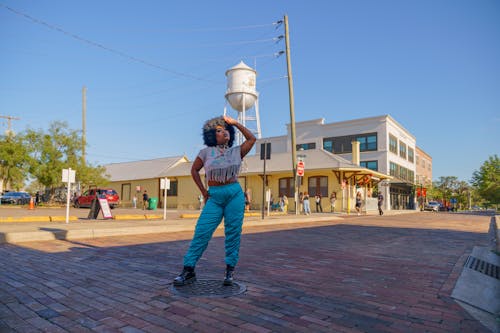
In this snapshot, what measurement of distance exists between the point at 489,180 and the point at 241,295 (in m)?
53.8

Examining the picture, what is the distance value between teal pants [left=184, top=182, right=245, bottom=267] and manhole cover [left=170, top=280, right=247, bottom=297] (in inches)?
8.8

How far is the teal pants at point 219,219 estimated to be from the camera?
3568 millimetres

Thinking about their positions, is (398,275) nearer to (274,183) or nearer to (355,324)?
(355,324)

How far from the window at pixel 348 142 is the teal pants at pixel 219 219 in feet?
135

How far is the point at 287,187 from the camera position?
98.3ft

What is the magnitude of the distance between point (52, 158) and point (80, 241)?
84.5ft

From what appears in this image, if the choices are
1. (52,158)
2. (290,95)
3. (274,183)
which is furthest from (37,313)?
(52,158)

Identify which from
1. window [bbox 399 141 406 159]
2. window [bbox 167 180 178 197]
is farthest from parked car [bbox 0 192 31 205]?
window [bbox 399 141 406 159]

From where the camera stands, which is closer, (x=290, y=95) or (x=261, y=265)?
(x=261, y=265)

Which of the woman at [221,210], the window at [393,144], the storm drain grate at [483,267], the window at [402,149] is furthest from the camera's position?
the window at [402,149]

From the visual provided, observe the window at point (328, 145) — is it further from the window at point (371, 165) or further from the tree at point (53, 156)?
the tree at point (53, 156)

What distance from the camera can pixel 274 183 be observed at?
100 ft

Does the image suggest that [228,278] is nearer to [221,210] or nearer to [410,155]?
[221,210]

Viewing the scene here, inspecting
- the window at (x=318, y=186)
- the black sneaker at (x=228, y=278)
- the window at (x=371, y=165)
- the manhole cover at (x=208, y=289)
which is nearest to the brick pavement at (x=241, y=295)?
the manhole cover at (x=208, y=289)
